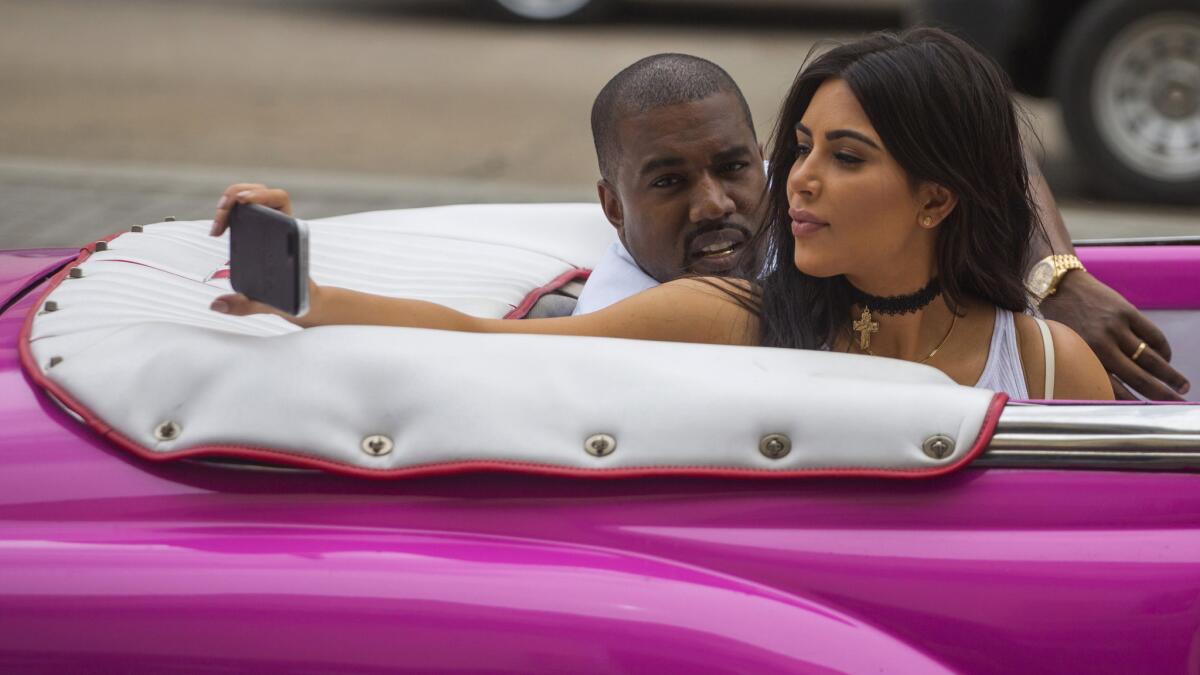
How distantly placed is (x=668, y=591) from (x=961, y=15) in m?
4.38

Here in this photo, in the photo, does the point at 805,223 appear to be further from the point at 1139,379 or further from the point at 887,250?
the point at 1139,379

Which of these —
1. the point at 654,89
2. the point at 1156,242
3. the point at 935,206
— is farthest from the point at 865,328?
the point at 1156,242

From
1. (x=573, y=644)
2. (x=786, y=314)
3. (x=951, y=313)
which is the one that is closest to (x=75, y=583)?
(x=573, y=644)

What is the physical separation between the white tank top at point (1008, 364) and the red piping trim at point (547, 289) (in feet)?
2.27

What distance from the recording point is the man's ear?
2.53 meters

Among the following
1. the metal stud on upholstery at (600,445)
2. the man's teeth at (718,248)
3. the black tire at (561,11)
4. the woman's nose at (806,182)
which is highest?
the black tire at (561,11)

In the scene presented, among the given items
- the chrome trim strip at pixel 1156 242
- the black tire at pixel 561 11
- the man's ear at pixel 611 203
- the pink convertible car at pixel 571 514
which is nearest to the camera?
the pink convertible car at pixel 571 514

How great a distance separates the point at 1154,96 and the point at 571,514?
442 cm

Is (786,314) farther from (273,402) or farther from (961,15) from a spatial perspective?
(961,15)

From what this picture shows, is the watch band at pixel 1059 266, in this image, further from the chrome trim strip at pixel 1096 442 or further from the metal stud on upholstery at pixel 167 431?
the metal stud on upholstery at pixel 167 431

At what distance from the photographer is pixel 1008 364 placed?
193 cm

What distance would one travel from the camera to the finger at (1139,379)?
2188mm

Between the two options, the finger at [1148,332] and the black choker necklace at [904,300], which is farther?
the finger at [1148,332]

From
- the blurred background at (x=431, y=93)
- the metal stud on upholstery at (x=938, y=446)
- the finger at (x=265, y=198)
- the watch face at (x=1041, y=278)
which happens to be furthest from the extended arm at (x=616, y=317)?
the blurred background at (x=431, y=93)
